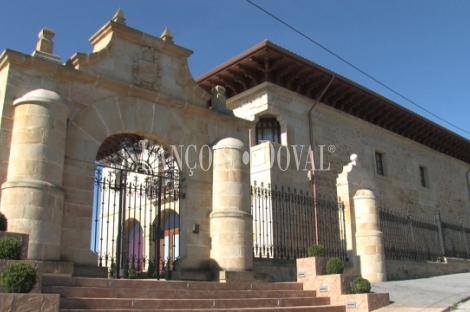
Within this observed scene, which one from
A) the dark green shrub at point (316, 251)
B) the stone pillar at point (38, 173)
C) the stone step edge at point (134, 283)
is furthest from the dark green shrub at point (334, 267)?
the stone pillar at point (38, 173)

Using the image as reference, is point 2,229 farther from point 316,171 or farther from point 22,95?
point 316,171

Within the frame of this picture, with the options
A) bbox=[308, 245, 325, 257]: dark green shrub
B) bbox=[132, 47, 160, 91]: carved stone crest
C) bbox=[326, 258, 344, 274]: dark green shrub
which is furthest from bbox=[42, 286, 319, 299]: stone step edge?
bbox=[132, 47, 160, 91]: carved stone crest

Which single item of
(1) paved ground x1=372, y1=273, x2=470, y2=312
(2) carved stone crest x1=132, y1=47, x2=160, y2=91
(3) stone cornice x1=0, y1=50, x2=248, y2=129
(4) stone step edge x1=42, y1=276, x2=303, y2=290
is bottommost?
(1) paved ground x1=372, y1=273, x2=470, y2=312

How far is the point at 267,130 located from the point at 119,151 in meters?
9.11

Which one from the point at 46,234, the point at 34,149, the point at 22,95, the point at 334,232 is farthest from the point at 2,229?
the point at 334,232

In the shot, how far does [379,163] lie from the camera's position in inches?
947

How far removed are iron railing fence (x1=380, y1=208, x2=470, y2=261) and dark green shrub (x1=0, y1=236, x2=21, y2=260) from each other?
41.7 feet

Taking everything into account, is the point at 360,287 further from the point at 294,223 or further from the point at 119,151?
the point at 119,151

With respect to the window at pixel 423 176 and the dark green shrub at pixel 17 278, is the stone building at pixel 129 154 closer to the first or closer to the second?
the dark green shrub at pixel 17 278

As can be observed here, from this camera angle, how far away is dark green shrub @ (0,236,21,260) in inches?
292

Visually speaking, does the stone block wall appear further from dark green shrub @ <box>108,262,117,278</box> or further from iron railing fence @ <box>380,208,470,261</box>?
dark green shrub @ <box>108,262,117,278</box>

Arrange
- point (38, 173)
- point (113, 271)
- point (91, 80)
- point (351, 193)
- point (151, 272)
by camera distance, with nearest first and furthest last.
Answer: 1. point (38, 173)
2. point (91, 80)
3. point (113, 271)
4. point (151, 272)
5. point (351, 193)

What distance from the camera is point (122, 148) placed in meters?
11.9

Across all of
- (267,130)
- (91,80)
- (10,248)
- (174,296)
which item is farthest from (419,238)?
(10,248)
